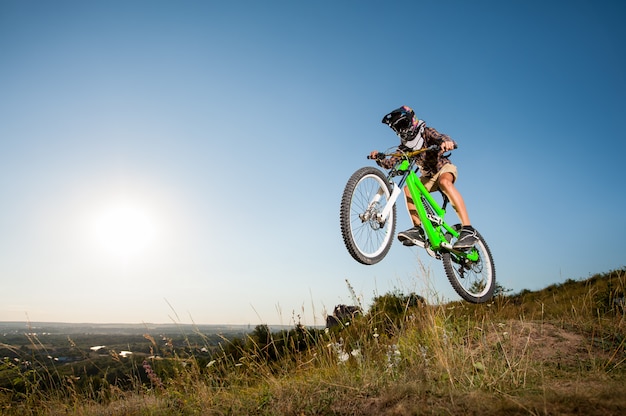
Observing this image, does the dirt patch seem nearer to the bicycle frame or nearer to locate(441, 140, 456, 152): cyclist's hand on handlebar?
the bicycle frame

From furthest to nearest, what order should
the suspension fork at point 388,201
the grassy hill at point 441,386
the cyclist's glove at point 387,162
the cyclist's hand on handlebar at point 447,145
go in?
the cyclist's glove at point 387,162 → the cyclist's hand on handlebar at point 447,145 → the suspension fork at point 388,201 → the grassy hill at point 441,386

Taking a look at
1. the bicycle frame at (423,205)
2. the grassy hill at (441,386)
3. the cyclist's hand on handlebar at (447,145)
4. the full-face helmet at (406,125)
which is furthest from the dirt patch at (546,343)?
the full-face helmet at (406,125)

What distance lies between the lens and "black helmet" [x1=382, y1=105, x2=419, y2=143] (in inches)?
207

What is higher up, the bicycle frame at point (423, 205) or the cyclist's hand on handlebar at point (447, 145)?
the cyclist's hand on handlebar at point (447, 145)

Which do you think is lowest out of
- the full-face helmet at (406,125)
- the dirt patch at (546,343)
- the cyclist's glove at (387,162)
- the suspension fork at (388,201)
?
the dirt patch at (546,343)

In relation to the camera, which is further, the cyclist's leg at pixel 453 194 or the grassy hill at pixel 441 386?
the cyclist's leg at pixel 453 194

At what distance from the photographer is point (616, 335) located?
15.0ft

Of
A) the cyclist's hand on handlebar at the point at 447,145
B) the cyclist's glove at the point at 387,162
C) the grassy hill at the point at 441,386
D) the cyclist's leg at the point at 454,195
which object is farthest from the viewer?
the cyclist's leg at the point at 454,195

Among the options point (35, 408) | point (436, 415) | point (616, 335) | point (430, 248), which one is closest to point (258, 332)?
point (35, 408)

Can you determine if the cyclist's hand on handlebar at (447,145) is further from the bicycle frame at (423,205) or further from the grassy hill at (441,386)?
the grassy hill at (441,386)

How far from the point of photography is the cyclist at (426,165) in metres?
5.27

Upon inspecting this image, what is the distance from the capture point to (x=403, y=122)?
5.33m

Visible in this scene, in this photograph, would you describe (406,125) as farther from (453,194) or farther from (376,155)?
(453,194)

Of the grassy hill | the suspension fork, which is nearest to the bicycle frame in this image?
the suspension fork
